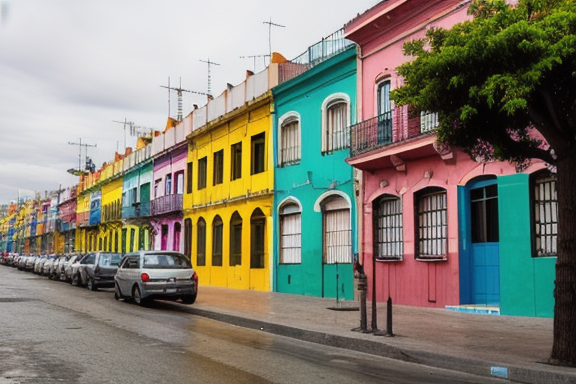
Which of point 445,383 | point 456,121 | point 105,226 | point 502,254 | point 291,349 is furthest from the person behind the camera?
point 105,226

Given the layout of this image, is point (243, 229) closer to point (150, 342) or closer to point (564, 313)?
point (150, 342)

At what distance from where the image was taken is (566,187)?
29.7ft

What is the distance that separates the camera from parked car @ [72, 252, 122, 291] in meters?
27.0

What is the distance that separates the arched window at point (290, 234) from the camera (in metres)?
23.8

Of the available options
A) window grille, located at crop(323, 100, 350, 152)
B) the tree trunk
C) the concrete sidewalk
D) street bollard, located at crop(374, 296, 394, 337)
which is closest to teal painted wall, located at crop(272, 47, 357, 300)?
window grille, located at crop(323, 100, 350, 152)

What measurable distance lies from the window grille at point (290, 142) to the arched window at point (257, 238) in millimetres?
2630

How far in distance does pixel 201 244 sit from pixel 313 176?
444 inches

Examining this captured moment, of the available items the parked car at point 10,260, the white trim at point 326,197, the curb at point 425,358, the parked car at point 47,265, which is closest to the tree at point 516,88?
the curb at point 425,358

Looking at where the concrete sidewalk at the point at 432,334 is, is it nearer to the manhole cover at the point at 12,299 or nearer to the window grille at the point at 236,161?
the manhole cover at the point at 12,299

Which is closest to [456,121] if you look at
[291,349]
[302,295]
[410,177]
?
[291,349]

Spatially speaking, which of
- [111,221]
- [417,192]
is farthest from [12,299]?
[111,221]

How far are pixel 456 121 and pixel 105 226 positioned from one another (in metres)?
45.2

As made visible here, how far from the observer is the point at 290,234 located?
79.8ft

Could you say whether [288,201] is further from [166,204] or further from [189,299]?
[166,204]
